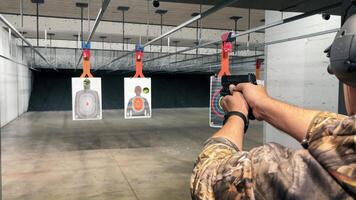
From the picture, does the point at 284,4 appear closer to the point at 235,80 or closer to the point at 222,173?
the point at 235,80

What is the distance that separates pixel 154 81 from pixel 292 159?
14.8 metres

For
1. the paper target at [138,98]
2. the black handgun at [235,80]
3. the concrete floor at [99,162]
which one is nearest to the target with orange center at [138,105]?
the paper target at [138,98]

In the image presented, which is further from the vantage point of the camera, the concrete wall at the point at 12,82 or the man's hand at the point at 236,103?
the concrete wall at the point at 12,82

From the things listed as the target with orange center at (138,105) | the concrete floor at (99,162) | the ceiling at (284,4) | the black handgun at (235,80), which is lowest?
the concrete floor at (99,162)

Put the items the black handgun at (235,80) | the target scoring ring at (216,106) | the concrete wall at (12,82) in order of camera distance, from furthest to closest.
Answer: the concrete wall at (12,82)
the target scoring ring at (216,106)
the black handgun at (235,80)

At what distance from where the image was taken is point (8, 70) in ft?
27.9

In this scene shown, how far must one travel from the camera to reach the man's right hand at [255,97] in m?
0.71

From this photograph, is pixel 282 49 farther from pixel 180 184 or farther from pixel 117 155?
pixel 117 155

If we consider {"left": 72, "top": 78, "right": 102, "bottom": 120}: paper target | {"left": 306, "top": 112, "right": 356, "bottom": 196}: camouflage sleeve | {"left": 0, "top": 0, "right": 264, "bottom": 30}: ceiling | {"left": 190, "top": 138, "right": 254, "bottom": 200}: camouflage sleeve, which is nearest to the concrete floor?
{"left": 72, "top": 78, "right": 102, "bottom": 120}: paper target

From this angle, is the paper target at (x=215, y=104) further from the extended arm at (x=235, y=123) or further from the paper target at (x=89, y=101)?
the extended arm at (x=235, y=123)

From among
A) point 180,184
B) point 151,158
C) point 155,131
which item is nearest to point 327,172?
point 180,184

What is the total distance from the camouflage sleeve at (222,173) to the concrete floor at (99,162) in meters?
2.87

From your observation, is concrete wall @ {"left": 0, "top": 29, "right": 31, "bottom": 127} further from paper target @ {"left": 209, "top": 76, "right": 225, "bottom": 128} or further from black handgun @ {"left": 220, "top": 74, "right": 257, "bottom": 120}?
black handgun @ {"left": 220, "top": 74, "right": 257, "bottom": 120}

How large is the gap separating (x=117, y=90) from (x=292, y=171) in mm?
14369
